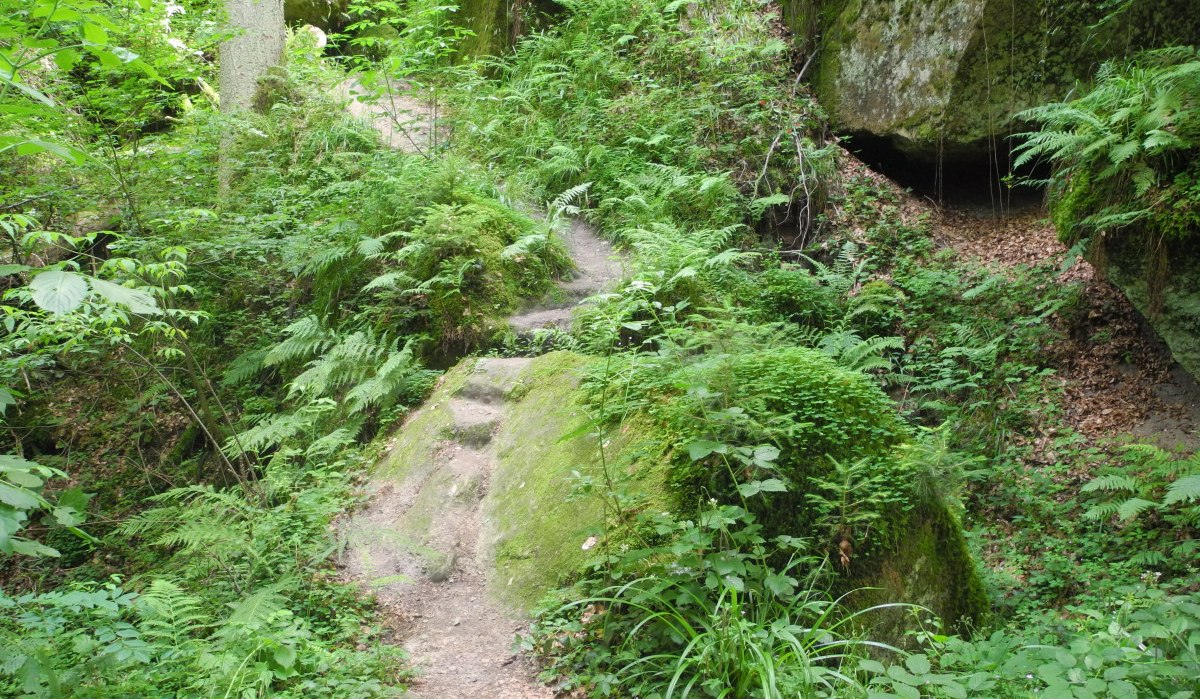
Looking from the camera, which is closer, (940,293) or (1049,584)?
(1049,584)

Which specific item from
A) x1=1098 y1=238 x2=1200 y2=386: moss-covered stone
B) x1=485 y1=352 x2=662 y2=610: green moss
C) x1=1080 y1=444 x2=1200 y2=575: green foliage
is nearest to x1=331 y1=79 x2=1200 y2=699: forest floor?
x1=485 y1=352 x2=662 y2=610: green moss

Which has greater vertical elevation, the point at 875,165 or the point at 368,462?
the point at 875,165

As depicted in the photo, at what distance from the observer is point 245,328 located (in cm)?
852

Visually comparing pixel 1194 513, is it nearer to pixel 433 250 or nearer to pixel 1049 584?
pixel 1049 584

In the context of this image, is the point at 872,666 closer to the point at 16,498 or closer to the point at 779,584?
the point at 779,584

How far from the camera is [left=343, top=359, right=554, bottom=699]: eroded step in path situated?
12.8 feet

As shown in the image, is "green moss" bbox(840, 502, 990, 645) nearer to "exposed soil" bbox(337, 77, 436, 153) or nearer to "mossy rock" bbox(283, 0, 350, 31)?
"exposed soil" bbox(337, 77, 436, 153)

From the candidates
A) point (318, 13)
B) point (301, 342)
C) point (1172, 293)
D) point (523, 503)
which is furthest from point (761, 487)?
point (318, 13)

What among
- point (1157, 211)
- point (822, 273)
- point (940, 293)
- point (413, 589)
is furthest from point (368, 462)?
point (1157, 211)

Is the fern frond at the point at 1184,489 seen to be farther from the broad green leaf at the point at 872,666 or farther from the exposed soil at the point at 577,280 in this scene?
the exposed soil at the point at 577,280

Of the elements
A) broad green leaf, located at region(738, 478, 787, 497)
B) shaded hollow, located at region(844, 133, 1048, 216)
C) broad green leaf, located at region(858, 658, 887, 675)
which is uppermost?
shaded hollow, located at region(844, 133, 1048, 216)

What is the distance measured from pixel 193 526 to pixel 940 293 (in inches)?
289

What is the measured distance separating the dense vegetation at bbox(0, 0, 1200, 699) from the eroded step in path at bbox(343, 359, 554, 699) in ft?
0.71

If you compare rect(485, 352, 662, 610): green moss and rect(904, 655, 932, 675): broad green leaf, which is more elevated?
rect(904, 655, 932, 675): broad green leaf
